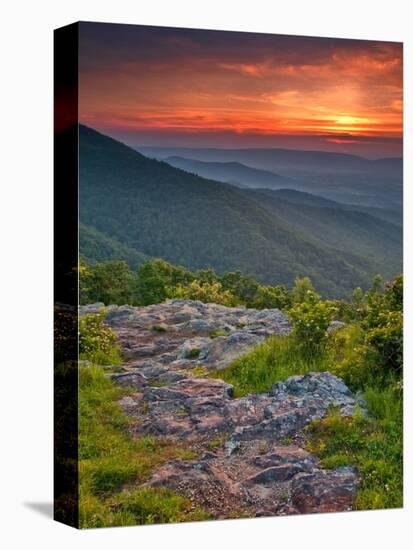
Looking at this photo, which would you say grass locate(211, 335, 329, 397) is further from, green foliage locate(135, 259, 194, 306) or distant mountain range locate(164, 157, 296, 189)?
distant mountain range locate(164, 157, 296, 189)

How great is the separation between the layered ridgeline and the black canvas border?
19 cm

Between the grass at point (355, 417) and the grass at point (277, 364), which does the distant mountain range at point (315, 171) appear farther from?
the grass at point (277, 364)

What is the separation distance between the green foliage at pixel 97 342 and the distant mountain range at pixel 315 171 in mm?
1970

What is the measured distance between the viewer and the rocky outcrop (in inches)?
456

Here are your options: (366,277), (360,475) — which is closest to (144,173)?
(366,277)

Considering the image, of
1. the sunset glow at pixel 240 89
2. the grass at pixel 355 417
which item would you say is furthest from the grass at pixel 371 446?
the sunset glow at pixel 240 89

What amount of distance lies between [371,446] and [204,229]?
2.72m

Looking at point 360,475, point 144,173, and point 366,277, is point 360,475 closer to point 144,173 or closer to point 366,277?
point 366,277

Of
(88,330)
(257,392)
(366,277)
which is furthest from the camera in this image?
(366,277)

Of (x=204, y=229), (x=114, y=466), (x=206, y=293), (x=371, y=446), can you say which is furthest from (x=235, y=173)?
(x=114, y=466)

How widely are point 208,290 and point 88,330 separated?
4.91 ft

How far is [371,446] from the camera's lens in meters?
12.3

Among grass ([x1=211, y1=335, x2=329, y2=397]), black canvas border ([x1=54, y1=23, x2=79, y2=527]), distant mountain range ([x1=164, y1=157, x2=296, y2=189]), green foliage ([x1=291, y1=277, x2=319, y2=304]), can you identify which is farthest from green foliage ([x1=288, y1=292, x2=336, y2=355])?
black canvas border ([x1=54, y1=23, x2=79, y2=527])

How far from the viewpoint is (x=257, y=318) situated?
493 inches
